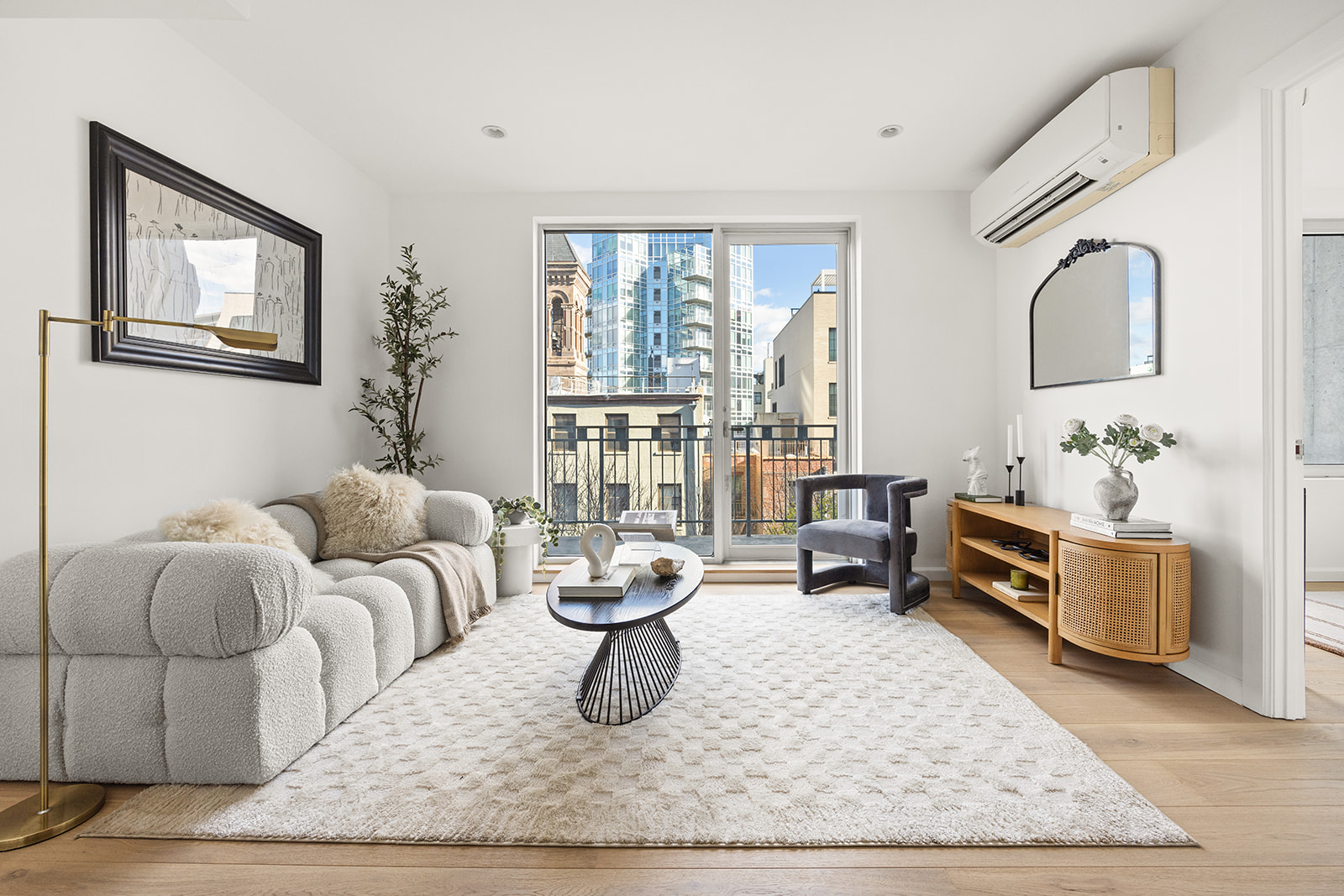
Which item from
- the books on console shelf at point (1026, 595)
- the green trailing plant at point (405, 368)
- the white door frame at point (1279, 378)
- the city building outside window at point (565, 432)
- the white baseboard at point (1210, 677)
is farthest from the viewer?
the city building outside window at point (565, 432)

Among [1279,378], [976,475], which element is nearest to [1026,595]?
[976,475]

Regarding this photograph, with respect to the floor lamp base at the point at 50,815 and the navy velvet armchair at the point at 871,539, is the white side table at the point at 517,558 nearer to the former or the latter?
the navy velvet armchair at the point at 871,539

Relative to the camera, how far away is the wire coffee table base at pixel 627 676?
6.82 ft

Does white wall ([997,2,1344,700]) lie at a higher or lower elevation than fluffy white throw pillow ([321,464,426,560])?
higher

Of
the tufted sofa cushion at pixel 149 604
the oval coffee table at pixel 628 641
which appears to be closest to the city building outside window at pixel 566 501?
the oval coffee table at pixel 628 641

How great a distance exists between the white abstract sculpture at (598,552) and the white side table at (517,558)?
122 cm

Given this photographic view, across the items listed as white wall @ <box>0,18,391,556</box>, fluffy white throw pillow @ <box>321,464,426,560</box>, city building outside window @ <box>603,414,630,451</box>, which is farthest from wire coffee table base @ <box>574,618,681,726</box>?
city building outside window @ <box>603,414,630,451</box>

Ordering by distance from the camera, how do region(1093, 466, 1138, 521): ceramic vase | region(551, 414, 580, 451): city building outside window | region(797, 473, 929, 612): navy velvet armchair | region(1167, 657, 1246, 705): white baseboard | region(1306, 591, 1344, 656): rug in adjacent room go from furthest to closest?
region(551, 414, 580, 451): city building outside window < region(797, 473, 929, 612): navy velvet armchair < region(1306, 591, 1344, 656): rug in adjacent room < region(1093, 466, 1138, 521): ceramic vase < region(1167, 657, 1246, 705): white baseboard

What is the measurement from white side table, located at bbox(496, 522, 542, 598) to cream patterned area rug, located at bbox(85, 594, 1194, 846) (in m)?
1.03

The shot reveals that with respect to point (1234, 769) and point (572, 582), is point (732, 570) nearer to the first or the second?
point (572, 582)

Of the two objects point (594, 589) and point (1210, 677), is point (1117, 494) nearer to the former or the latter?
point (1210, 677)

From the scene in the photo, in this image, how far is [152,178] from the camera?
7.38ft

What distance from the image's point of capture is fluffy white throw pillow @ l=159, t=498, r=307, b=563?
204 centimetres

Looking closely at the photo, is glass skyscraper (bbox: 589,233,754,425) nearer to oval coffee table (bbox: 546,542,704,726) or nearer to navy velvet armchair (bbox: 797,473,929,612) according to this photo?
navy velvet armchair (bbox: 797,473,929,612)
